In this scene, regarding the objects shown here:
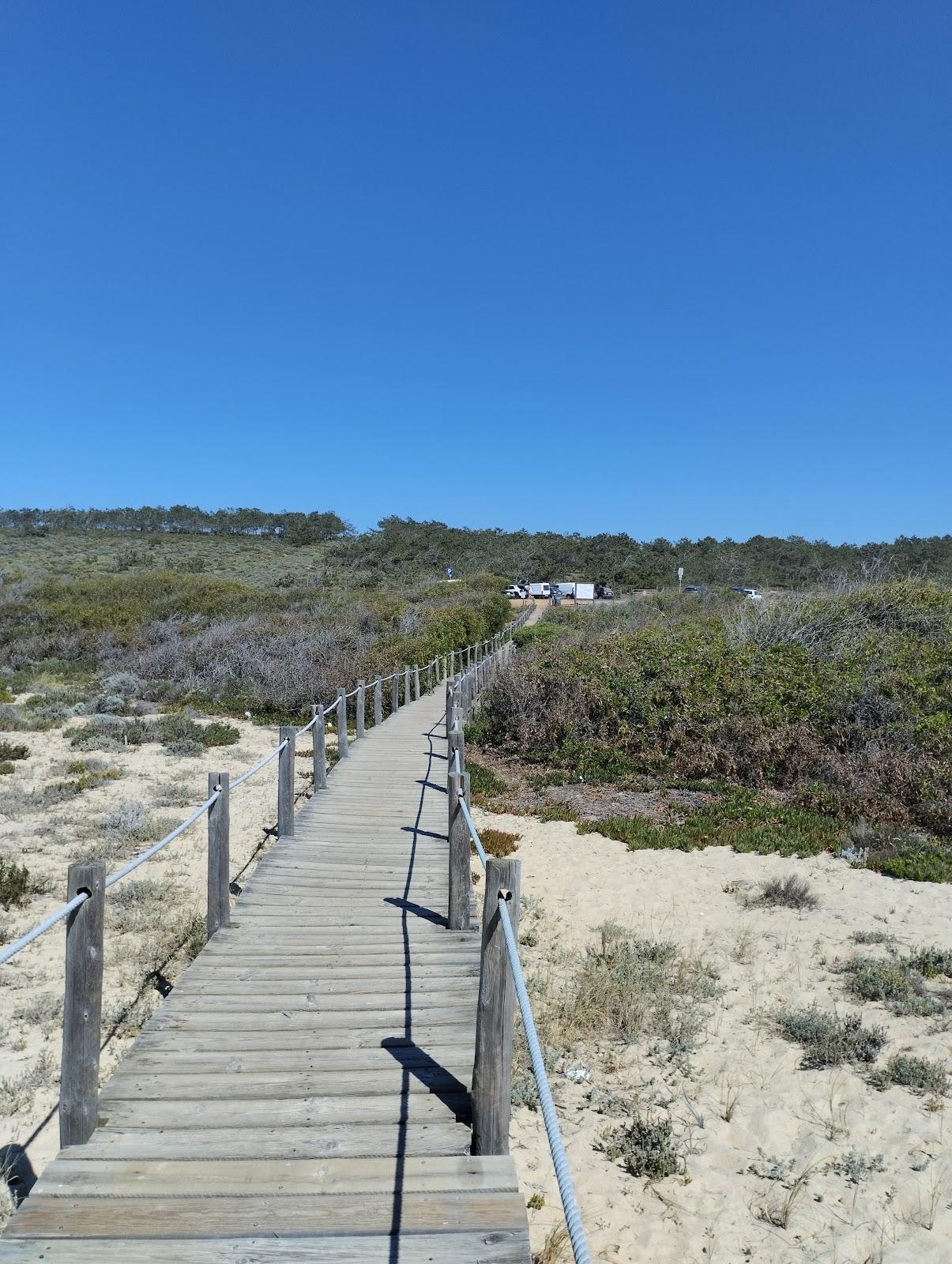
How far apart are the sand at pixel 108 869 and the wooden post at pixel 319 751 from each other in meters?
0.96

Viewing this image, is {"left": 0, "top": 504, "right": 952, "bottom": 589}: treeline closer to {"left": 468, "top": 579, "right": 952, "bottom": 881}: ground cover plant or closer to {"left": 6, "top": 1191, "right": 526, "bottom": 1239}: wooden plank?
{"left": 468, "top": 579, "right": 952, "bottom": 881}: ground cover plant

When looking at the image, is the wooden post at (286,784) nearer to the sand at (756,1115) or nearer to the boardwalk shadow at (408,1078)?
the boardwalk shadow at (408,1078)

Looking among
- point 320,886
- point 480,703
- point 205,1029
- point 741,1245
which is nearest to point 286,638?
point 480,703

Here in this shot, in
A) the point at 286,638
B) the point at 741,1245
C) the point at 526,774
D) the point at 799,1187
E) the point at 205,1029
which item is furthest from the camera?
the point at 286,638

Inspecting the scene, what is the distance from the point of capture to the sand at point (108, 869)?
213 inches

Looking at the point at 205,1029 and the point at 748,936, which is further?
the point at 748,936

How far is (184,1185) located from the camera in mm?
3283

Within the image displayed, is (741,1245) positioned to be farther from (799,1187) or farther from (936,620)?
(936,620)

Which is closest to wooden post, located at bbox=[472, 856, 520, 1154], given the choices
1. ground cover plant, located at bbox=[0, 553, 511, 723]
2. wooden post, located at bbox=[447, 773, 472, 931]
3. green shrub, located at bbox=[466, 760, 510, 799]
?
wooden post, located at bbox=[447, 773, 472, 931]

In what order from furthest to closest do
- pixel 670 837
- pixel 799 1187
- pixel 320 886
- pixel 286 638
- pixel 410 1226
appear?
pixel 286 638
pixel 670 837
pixel 320 886
pixel 799 1187
pixel 410 1226

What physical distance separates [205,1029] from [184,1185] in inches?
56.4

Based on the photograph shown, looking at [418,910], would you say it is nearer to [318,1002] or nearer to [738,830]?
[318,1002]

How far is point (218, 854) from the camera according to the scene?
585 centimetres

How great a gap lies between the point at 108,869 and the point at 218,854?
4710 mm
